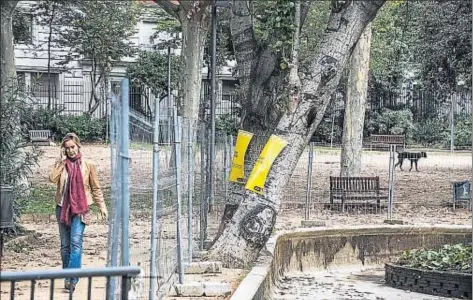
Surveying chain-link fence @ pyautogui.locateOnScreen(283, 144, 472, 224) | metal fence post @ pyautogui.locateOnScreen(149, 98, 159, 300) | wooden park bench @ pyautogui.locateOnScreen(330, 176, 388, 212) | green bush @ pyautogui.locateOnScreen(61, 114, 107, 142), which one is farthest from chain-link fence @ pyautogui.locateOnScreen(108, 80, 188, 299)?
green bush @ pyautogui.locateOnScreen(61, 114, 107, 142)

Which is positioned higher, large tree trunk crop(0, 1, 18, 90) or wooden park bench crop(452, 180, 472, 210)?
large tree trunk crop(0, 1, 18, 90)

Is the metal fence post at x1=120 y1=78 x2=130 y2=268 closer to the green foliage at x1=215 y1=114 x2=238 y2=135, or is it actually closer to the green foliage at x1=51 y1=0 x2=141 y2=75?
the green foliage at x1=51 y1=0 x2=141 y2=75

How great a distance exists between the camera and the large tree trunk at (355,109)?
21625mm

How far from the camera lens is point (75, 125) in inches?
1415

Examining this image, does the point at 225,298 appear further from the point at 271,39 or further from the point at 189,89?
the point at 189,89

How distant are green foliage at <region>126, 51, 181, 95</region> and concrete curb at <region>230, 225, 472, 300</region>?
2445cm

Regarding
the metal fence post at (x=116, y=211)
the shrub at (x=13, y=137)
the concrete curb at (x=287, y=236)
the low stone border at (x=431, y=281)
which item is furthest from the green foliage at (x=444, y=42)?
the metal fence post at (x=116, y=211)

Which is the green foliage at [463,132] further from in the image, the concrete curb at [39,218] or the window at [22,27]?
the concrete curb at [39,218]

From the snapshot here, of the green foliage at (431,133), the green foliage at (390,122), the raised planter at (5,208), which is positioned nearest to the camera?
the raised planter at (5,208)

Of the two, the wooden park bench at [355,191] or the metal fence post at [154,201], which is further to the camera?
the wooden park bench at [355,191]

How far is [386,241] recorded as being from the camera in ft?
49.2

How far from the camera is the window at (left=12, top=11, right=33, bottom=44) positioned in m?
29.5

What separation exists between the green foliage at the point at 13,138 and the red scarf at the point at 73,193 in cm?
267

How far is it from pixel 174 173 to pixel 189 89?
797cm
